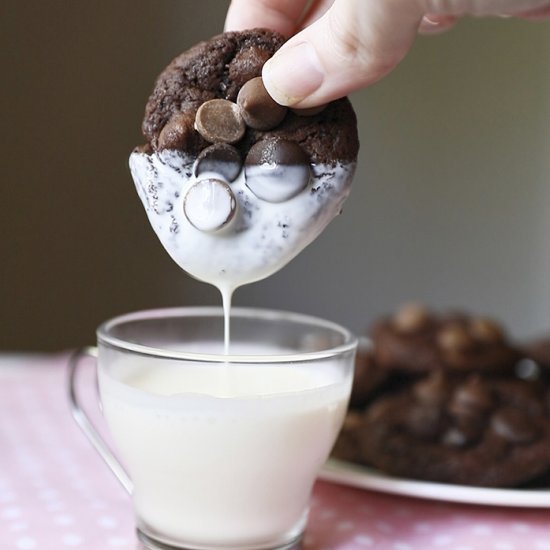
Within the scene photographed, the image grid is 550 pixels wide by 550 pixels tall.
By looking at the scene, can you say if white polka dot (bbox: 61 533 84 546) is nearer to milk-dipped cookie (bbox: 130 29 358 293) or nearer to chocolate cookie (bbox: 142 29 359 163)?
milk-dipped cookie (bbox: 130 29 358 293)

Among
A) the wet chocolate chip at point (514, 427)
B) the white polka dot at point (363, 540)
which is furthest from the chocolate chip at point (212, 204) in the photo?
the wet chocolate chip at point (514, 427)

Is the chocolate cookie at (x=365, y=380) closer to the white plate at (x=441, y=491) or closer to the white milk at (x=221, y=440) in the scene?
the white plate at (x=441, y=491)

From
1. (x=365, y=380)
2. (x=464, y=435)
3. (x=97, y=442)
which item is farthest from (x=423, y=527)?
(x=97, y=442)

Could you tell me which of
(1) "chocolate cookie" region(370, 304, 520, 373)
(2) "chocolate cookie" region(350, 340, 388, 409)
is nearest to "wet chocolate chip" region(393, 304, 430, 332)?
(1) "chocolate cookie" region(370, 304, 520, 373)

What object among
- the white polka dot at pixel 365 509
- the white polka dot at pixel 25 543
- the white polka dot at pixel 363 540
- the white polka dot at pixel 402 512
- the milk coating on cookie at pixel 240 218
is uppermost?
the milk coating on cookie at pixel 240 218

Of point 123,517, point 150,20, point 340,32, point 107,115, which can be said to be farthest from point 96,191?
point 340,32

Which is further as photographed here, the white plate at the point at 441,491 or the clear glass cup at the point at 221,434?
the white plate at the point at 441,491
